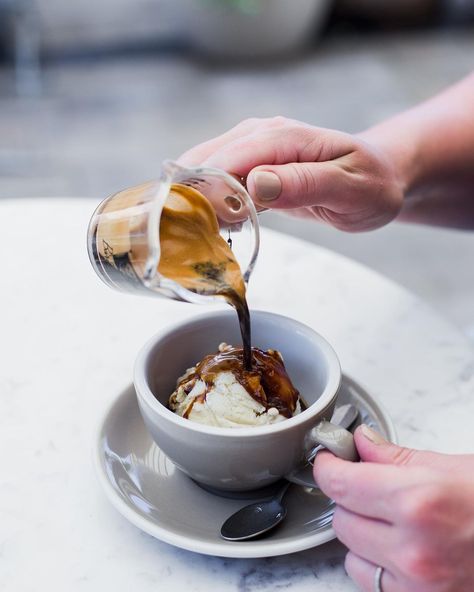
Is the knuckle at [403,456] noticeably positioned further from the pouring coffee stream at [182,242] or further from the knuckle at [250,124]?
the knuckle at [250,124]

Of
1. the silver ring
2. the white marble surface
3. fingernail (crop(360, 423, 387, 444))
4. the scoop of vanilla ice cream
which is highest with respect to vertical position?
fingernail (crop(360, 423, 387, 444))

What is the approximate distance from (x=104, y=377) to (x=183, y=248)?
25cm

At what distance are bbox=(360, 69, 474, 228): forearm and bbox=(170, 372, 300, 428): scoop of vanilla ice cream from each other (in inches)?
20.3

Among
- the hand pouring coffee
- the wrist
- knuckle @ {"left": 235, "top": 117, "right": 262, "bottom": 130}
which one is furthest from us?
the wrist

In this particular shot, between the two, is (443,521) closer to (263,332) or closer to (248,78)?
(263,332)

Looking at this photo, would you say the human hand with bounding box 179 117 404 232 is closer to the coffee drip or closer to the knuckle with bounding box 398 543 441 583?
the coffee drip

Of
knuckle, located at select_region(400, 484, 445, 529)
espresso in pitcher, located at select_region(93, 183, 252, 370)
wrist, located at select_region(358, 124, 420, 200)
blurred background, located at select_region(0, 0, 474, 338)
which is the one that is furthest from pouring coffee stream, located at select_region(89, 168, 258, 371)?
blurred background, located at select_region(0, 0, 474, 338)

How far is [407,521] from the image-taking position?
2.20 ft

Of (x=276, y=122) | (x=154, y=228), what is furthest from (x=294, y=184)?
(x=154, y=228)

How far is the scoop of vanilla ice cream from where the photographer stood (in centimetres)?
81

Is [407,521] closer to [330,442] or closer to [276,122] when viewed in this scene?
[330,442]

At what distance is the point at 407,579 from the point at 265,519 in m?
0.15

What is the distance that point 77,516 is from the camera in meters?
0.79

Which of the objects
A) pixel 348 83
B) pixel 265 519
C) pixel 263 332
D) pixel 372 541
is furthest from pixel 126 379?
pixel 348 83
